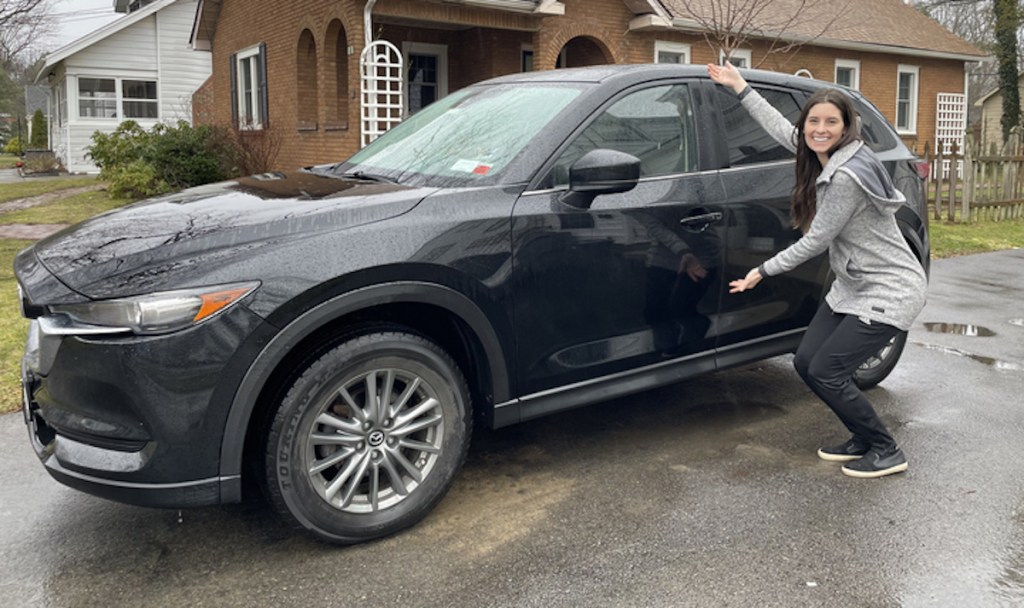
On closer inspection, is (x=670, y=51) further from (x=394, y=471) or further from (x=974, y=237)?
(x=394, y=471)

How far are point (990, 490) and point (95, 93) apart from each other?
27.9 meters

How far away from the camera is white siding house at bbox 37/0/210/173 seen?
26.0m

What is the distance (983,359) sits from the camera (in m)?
6.17

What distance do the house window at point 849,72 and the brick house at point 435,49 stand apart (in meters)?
0.04

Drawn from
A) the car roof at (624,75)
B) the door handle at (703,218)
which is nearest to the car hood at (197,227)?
the car roof at (624,75)

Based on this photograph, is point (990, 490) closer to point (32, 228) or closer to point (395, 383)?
point (395, 383)

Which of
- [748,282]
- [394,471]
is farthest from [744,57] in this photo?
[394,471]

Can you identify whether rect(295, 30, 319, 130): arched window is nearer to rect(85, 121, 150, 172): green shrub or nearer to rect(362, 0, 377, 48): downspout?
rect(362, 0, 377, 48): downspout

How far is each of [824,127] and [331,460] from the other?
2.49 meters

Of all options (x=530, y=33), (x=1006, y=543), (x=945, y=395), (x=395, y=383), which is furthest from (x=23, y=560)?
(x=530, y=33)

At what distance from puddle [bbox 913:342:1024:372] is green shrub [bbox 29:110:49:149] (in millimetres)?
37785

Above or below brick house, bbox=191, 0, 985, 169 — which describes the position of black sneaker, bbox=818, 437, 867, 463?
below

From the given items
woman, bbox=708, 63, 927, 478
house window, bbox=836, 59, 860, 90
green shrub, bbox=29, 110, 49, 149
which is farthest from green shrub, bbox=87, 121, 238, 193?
green shrub, bbox=29, 110, 49, 149

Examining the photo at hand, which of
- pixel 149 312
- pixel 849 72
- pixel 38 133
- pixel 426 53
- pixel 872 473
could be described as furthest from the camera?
pixel 38 133
